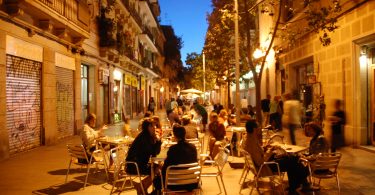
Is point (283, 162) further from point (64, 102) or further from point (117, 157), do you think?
point (64, 102)

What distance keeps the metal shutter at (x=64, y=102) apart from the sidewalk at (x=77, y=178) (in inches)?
180

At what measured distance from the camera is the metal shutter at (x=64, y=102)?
54.3 feet

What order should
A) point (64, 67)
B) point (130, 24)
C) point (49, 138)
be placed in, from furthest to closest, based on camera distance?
point (130, 24) < point (64, 67) < point (49, 138)

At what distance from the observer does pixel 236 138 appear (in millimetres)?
12234

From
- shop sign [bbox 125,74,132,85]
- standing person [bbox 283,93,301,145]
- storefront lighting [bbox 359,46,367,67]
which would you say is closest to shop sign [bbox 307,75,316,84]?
storefront lighting [bbox 359,46,367,67]

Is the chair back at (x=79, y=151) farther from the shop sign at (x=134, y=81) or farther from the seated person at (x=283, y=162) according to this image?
the shop sign at (x=134, y=81)

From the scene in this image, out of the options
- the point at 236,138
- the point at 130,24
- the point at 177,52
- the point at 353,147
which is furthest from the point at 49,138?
the point at 177,52

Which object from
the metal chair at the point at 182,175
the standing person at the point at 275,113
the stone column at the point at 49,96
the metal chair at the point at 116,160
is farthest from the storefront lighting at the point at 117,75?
the metal chair at the point at 182,175

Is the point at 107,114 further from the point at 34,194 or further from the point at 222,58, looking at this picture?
the point at 34,194

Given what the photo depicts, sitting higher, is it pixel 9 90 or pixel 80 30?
pixel 80 30

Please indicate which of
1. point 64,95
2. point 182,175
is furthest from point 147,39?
point 182,175

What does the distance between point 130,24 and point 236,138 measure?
71.3 ft

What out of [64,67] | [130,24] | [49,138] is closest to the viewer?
[49,138]

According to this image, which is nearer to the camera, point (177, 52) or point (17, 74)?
point (17, 74)
